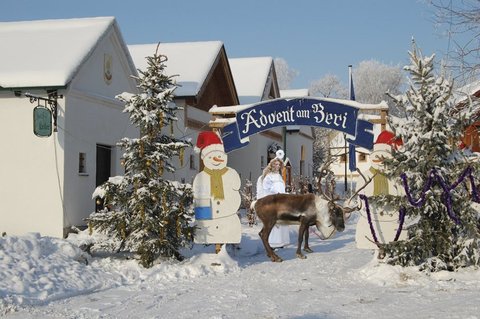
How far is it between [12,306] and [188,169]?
13.6 meters

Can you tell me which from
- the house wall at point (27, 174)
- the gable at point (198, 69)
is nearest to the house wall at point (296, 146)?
the gable at point (198, 69)

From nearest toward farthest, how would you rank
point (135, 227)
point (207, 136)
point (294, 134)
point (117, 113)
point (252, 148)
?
point (135, 227), point (207, 136), point (117, 113), point (252, 148), point (294, 134)

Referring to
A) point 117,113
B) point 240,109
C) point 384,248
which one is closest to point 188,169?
point 117,113

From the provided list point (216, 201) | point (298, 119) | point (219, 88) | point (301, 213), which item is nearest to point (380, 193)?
point (301, 213)

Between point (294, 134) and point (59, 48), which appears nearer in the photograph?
point (59, 48)

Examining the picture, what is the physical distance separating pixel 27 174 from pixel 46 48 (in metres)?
3.21

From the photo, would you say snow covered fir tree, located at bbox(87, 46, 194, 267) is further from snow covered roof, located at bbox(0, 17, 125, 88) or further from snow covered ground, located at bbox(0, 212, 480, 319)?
snow covered roof, located at bbox(0, 17, 125, 88)

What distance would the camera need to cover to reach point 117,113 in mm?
16688

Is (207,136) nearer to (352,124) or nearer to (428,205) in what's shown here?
(352,124)

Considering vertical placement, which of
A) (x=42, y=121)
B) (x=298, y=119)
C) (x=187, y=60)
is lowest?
(x=298, y=119)

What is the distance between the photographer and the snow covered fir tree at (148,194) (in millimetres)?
10781

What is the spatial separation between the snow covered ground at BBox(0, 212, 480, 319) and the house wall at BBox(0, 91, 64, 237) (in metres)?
2.56

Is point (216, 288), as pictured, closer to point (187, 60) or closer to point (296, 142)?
point (187, 60)

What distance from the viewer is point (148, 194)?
1080 centimetres
